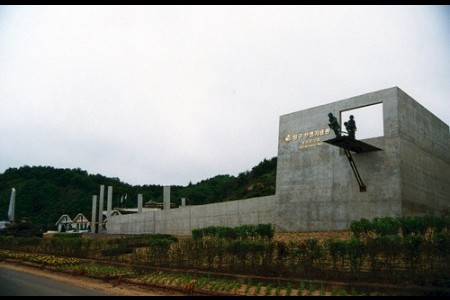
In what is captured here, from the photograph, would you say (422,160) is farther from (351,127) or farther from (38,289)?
(38,289)

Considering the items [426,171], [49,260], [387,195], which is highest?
[426,171]

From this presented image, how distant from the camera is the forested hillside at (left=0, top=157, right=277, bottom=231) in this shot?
71.1 metres

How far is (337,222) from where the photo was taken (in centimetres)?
2052

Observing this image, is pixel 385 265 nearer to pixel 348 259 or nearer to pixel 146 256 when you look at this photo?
pixel 348 259

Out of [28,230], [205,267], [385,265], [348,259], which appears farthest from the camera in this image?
[28,230]

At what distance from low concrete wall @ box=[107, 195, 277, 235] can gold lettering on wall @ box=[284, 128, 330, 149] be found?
3.61 m

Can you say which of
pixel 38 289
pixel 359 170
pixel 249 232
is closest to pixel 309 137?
pixel 359 170

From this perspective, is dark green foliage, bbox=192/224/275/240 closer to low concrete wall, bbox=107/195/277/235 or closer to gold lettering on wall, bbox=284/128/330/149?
low concrete wall, bbox=107/195/277/235

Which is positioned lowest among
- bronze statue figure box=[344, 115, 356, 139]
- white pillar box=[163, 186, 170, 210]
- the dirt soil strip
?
the dirt soil strip

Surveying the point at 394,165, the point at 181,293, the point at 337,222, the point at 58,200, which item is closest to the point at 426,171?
the point at 394,165

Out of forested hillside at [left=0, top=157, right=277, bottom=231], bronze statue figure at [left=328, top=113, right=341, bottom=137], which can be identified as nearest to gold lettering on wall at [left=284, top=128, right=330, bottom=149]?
bronze statue figure at [left=328, top=113, right=341, bottom=137]

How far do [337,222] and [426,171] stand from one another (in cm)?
569

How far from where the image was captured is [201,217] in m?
29.6

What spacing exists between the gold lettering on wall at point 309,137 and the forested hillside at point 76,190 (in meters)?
35.7
